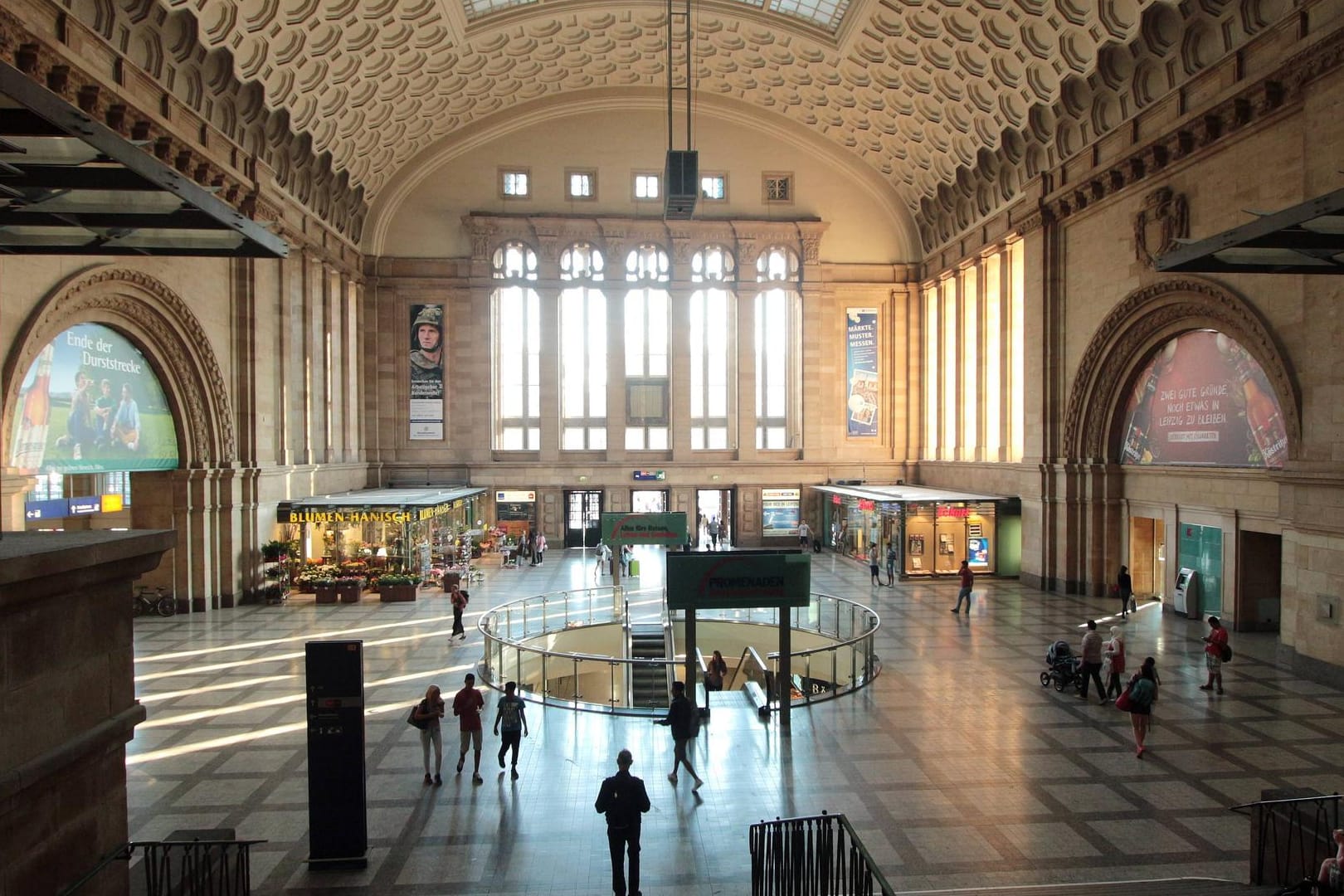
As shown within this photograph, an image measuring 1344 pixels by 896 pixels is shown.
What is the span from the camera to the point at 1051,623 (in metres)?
19.4

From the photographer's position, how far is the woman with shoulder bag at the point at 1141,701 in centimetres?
1041

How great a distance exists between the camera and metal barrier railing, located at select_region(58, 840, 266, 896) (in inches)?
241

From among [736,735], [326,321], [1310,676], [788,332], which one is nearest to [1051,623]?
[1310,676]

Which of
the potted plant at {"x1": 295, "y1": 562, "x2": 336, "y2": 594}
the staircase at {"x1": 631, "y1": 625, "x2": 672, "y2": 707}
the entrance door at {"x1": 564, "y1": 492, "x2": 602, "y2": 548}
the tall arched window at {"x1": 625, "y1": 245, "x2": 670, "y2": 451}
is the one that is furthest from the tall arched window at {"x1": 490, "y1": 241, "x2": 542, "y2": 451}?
the staircase at {"x1": 631, "y1": 625, "x2": 672, "y2": 707}

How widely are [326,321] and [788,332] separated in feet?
59.8

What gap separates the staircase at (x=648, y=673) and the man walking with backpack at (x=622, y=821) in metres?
8.58

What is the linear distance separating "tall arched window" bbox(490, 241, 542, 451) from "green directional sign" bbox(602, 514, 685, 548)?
16.4 meters

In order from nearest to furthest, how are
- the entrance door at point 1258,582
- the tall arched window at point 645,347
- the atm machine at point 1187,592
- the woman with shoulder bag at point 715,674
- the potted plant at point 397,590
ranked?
the woman with shoulder bag at point 715,674 → the entrance door at point 1258,582 → the atm machine at point 1187,592 → the potted plant at point 397,590 → the tall arched window at point 645,347

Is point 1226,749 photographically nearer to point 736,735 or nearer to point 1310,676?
point 1310,676

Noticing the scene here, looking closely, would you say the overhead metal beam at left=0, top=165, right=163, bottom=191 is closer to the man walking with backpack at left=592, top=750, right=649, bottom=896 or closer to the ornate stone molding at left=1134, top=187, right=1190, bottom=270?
the man walking with backpack at left=592, top=750, right=649, bottom=896

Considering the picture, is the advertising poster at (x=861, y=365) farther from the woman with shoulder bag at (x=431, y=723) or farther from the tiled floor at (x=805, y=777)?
the woman with shoulder bag at (x=431, y=723)

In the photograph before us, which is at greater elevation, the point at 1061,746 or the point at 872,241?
the point at 872,241

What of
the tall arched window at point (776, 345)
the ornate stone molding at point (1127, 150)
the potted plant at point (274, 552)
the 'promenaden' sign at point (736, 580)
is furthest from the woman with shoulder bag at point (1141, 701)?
the tall arched window at point (776, 345)

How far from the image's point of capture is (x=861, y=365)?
3606 cm
